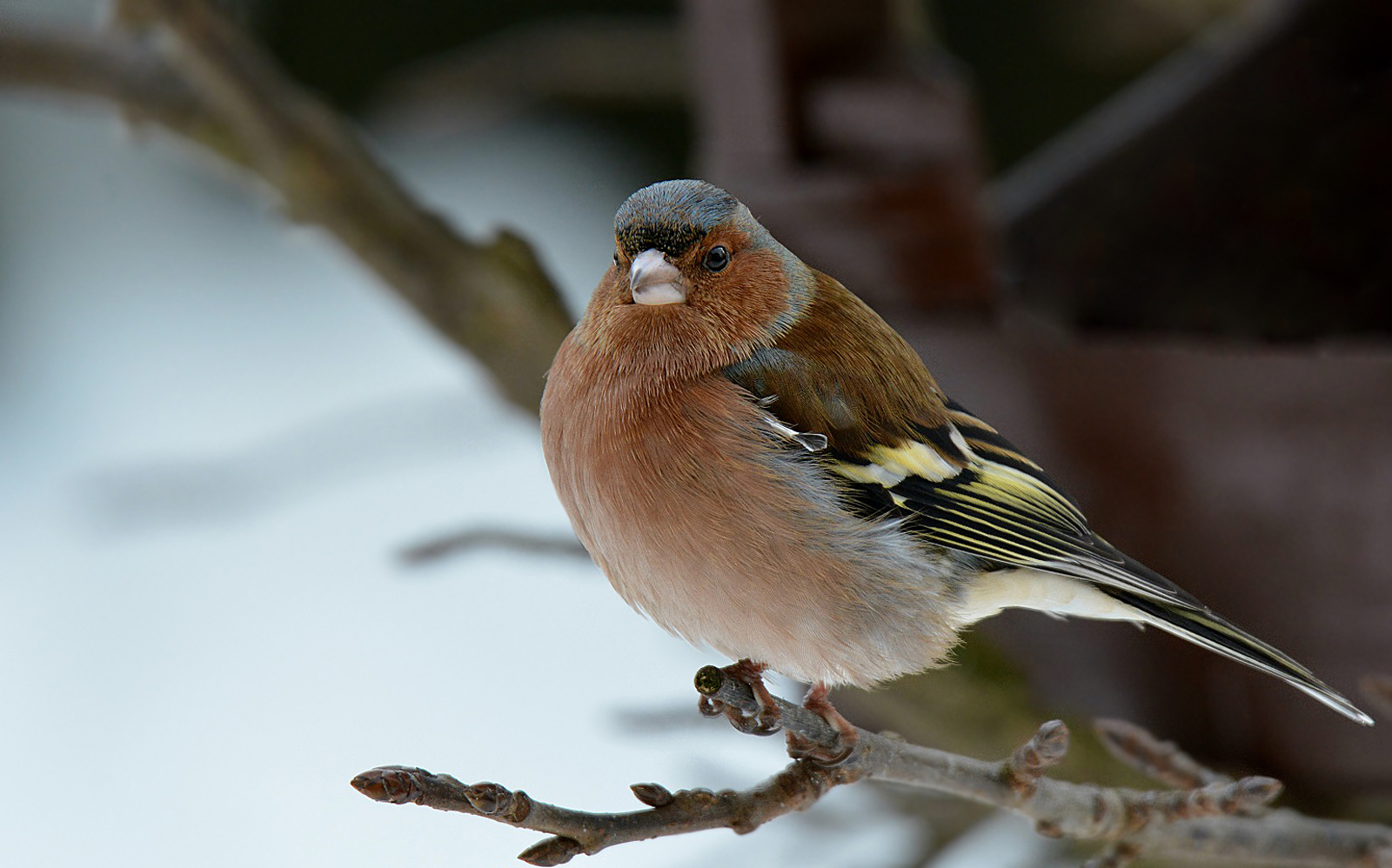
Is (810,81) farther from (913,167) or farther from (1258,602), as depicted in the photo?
(1258,602)

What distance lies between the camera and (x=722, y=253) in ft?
2.73

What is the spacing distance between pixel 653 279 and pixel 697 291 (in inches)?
2.5

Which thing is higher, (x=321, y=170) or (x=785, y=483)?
(x=321, y=170)

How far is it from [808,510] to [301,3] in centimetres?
245

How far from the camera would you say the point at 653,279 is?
0.78 m

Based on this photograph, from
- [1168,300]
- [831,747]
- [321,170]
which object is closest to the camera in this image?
[831,747]

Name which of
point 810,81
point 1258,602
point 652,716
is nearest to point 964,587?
point 652,716

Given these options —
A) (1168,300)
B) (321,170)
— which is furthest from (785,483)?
(1168,300)

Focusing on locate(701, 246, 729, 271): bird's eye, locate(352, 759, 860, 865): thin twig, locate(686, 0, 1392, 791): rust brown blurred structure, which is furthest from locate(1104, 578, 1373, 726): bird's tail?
locate(686, 0, 1392, 791): rust brown blurred structure

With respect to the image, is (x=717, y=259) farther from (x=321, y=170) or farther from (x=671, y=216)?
(x=321, y=170)

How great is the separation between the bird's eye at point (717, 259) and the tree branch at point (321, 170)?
0.47 meters

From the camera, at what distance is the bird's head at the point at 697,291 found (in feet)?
2.54

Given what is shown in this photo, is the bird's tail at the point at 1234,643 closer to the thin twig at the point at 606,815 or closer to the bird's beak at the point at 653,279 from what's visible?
the thin twig at the point at 606,815

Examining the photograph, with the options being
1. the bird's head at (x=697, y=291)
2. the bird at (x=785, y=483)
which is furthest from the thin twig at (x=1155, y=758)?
the bird's head at (x=697, y=291)
